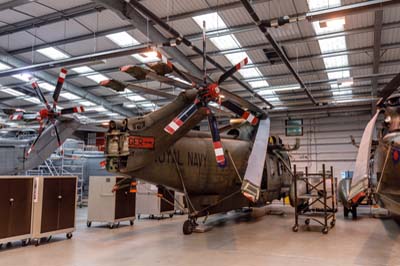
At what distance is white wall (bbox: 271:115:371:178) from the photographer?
62.9 ft

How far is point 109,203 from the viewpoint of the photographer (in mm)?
9258

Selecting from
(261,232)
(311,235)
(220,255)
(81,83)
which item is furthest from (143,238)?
(81,83)

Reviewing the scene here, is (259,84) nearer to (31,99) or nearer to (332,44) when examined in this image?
(332,44)

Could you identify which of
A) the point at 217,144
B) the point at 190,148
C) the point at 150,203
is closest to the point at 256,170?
the point at 217,144

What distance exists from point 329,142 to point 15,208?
17487 mm

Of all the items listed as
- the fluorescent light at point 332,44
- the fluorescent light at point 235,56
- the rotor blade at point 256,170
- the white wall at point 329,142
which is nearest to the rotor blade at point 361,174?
the rotor blade at point 256,170

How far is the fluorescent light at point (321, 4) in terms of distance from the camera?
27.3 feet

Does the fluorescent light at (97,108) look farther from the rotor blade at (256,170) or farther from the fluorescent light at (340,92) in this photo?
the rotor blade at (256,170)

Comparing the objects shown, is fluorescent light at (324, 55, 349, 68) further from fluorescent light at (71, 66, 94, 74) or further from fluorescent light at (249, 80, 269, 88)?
fluorescent light at (71, 66, 94, 74)

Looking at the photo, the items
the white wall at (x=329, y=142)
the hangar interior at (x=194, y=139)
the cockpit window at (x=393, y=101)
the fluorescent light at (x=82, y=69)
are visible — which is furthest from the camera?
the white wall at (x=329, y=142)

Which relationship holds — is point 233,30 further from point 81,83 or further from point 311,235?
point 81,83

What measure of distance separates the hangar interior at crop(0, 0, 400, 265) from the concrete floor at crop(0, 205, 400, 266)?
49 millimetres

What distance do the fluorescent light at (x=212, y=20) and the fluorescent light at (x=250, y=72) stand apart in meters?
4.00

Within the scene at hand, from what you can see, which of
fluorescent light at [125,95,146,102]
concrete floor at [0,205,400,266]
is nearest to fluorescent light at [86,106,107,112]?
fluorescent light at [125,95,146,102]
